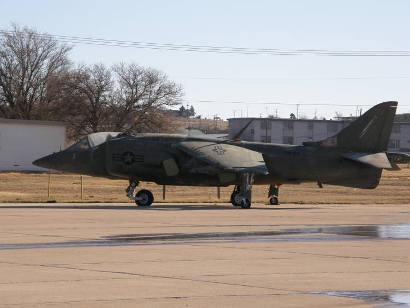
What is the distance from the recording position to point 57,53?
109 metres

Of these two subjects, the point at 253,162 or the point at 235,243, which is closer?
the point at 235,243

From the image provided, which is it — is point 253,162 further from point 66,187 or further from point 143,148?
point 66,187

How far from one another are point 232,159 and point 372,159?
580 cm

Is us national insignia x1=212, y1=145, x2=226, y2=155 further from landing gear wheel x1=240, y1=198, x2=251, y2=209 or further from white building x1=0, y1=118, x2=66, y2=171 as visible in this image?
white building x1=0, y1=118, x2=66, y2=171

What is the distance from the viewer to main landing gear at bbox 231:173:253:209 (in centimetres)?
3603

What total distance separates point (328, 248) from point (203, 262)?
13.1 feet

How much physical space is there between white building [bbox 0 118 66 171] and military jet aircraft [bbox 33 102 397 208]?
37.5 m

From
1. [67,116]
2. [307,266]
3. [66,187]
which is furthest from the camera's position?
[67,116]

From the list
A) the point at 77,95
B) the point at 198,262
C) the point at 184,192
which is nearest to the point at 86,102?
the point at 77,95

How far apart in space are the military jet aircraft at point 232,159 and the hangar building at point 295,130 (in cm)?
11211

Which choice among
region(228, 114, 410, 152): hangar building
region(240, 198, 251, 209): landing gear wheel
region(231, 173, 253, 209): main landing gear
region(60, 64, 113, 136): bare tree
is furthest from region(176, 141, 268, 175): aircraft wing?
region(228, 114, 410, 152): hangar building

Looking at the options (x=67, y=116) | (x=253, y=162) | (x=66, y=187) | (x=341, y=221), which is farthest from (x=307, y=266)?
(x=67, y=116)

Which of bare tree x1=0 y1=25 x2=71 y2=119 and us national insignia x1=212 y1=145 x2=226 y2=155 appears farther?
bare tree x1=0 y1=25 x2=71 y2=119

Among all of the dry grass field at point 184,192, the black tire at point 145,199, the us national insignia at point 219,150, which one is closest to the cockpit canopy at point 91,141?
the black tire at point 145,199
